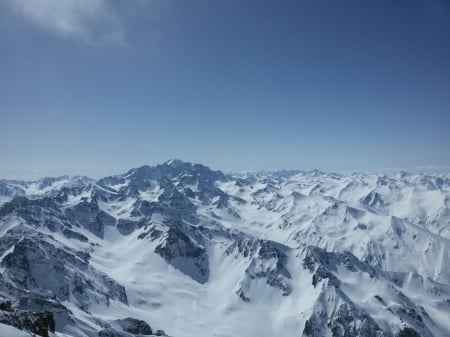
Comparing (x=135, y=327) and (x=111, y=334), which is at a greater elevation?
(x=111, y=334)

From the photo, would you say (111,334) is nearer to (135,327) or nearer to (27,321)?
(135,327)

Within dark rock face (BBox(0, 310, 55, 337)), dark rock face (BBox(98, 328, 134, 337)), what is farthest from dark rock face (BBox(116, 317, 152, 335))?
dark rock face (BBox(0, 310, 55, 337))

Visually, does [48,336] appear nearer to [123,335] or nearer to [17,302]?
[123,335]

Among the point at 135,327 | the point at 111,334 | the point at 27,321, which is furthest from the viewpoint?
the point at 135,327

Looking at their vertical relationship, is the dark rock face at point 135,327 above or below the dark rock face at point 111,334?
below

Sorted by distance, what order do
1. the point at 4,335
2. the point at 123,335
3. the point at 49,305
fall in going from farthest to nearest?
1. the point at 49,305
2. the point at 123,335
3. the point at 4,335

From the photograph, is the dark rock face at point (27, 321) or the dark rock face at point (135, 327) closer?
the dark rock face at point (27, 321)

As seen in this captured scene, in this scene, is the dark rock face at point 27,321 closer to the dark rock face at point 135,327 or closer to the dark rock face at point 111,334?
the dark rock face at point 111,334

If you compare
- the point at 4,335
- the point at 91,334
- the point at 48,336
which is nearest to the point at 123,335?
the point at 91,334

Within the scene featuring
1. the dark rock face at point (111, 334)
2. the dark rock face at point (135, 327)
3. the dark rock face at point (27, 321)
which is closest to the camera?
the dark rock face at point (27, 321)

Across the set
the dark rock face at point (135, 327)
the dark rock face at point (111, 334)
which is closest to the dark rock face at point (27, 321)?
the dark rock face at point (111, 334)

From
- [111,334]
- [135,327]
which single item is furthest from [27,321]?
[135,327]
